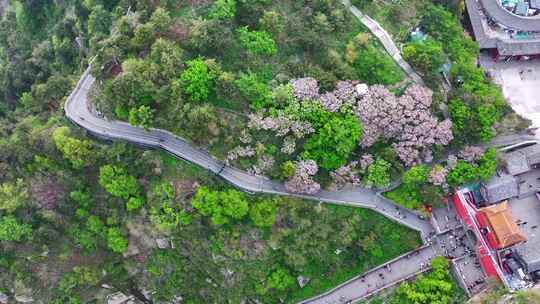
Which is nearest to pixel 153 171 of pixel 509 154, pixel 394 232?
pixel 394 232

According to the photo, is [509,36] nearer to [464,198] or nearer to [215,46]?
[464,198]

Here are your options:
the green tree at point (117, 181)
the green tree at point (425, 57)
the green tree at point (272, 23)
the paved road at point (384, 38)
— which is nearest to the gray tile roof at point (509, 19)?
the green tree at point (425, 57)

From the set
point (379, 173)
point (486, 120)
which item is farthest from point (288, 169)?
point (486, 120)

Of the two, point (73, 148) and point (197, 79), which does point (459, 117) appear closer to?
point (197, 79)

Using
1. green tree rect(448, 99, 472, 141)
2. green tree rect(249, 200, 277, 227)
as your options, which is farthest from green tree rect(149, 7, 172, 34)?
green tree rect(448, 99, 472, 141)

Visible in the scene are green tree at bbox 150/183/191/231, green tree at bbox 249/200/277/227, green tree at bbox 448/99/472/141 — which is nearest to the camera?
green tree at bbox 249/200/277/227

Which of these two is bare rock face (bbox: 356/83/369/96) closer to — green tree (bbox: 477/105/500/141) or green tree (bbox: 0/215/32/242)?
green tree (bbox: 477/105/500/141)

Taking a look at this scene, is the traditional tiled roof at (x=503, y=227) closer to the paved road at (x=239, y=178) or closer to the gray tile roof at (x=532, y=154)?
the paved road at (x=239, y=178)
